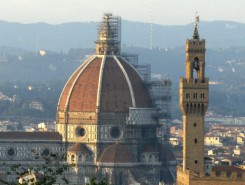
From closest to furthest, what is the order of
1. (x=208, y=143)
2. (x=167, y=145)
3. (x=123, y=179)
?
(x=123, y=179) < (x=167, y=145) < (x=208, y=143)

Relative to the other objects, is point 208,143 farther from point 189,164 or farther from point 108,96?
point 189,164

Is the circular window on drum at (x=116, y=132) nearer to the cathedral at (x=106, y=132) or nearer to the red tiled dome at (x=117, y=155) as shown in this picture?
the cathedral at (x=106, y=132)

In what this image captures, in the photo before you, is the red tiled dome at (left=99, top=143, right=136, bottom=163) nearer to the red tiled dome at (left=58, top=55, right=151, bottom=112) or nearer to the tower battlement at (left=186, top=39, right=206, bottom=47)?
the red tiled dome at (left=58, top=55, right=151, bottom=112)

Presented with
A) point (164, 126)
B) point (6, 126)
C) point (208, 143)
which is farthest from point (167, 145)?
point (6, 126)

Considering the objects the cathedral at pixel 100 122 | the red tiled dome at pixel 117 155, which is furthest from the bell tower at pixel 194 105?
the cathedral at pixel 100 122

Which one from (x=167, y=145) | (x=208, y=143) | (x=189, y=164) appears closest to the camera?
(x=189, y=164)

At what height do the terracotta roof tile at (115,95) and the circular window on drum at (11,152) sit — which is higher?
the terracotta roof tile at (115,95)
